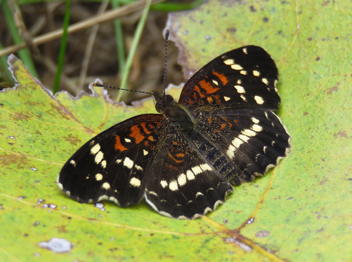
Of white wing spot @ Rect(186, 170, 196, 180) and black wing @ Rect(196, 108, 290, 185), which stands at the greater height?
black wing @ Rect(196, 108, 290, 185)

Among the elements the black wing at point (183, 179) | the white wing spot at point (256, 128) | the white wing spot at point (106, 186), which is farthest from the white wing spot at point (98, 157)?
the white wing spot at point (256, 128)

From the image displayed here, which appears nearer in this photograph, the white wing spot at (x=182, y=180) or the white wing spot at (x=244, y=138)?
the white wing spot at (x=182, y=180)

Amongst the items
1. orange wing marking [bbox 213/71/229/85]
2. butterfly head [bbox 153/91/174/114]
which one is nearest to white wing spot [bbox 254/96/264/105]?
orange wing marking [bbox 213/71/229/85]

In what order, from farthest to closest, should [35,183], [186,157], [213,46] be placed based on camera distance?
[213,46] → [186,157] → [35,183]

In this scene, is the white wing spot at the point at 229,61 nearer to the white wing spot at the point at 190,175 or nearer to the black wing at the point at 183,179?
the black wing at the point at 183,179

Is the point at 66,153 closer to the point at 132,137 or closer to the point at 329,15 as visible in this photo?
the point at 132,137

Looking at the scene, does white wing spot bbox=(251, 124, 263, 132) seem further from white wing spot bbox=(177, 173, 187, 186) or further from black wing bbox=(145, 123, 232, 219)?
white wing spot bbox=(177, 173, 187, 186)

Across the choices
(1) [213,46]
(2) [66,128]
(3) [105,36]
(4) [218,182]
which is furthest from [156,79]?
(4) [218,182]

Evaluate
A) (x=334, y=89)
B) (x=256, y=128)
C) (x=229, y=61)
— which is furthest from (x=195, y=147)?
(x=334, y=89)
